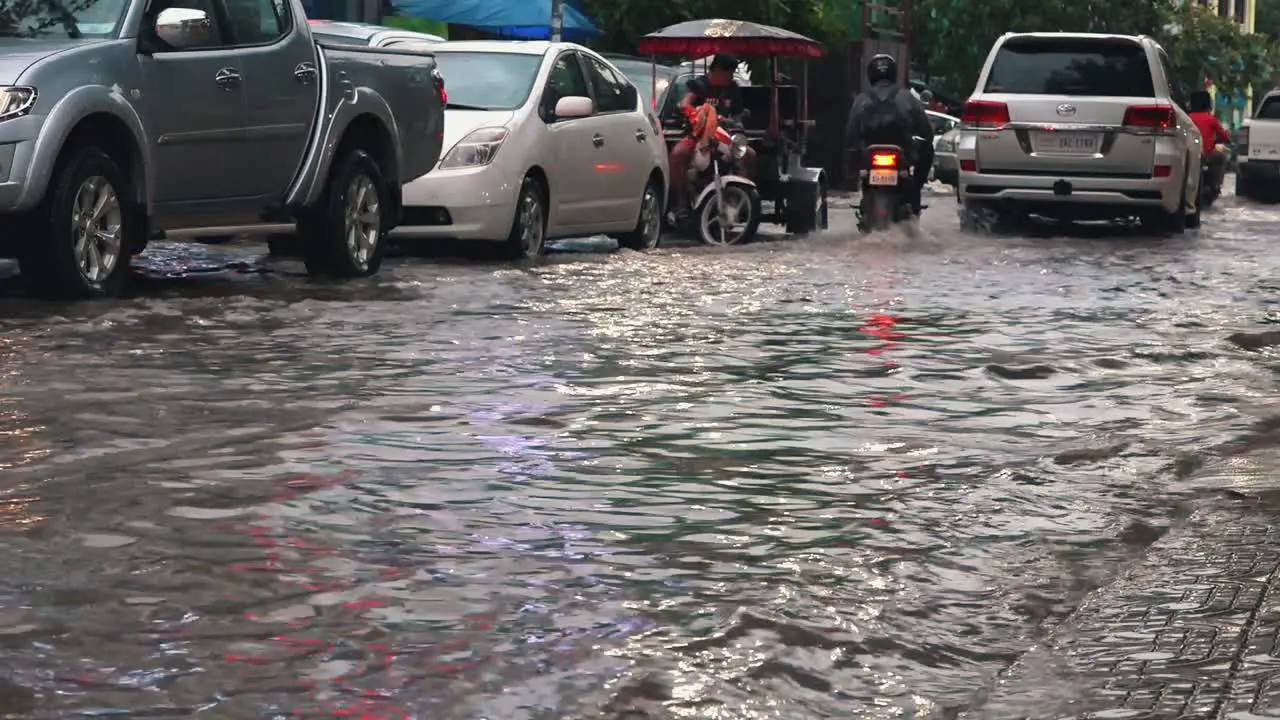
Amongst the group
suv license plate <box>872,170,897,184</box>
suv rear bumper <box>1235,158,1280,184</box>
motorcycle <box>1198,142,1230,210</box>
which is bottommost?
suv rear bumper <box>1235,158,1280,184</box>

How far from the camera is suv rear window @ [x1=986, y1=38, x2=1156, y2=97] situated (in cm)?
2295

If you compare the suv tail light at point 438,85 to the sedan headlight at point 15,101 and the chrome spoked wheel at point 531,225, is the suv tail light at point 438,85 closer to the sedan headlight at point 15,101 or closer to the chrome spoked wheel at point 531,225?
the chrome spoked wheel at point 531,225

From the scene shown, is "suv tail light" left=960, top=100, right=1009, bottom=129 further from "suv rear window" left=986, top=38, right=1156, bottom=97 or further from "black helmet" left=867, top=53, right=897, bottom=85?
"black helmet" left=867, top=53, right=897, bottom=85

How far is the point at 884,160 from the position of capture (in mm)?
21656

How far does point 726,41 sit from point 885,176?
3.29 m

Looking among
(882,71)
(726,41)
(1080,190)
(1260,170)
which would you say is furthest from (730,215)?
(1260,170)

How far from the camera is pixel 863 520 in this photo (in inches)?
259

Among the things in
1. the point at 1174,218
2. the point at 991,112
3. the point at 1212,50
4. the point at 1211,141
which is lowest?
the point at 1212,50

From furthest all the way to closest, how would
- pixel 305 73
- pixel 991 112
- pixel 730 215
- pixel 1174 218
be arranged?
pixel 1174 218, pixel 991 112, pixel 730 215, pixel 305 73

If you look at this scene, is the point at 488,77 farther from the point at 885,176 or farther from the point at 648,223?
the point at 885,176

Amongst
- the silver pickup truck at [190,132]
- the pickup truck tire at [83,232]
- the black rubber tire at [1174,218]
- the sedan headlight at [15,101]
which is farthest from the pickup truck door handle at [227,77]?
the black rubber tire at [1174,218]

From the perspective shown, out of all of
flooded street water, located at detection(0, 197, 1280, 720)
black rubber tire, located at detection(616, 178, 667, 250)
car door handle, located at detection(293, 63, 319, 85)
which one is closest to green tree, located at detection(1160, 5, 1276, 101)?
black rubber tire, located at detection(616, 178, 667, 250)

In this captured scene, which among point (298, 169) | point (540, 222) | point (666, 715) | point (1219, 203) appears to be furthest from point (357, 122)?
point (1219, 203)

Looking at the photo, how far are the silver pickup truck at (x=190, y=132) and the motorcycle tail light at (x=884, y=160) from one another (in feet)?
21.4
